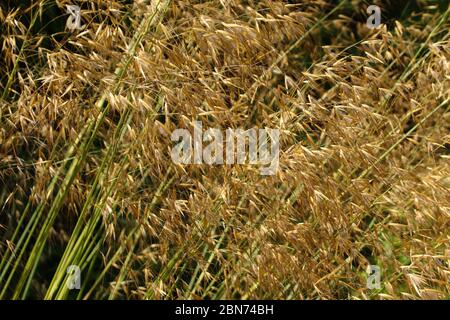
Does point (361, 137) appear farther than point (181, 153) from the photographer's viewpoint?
Yes

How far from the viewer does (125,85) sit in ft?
7.50

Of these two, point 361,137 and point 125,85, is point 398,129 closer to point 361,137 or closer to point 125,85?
point 361,137

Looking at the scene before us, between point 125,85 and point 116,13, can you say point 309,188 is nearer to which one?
point 125,85

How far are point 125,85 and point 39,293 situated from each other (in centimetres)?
158

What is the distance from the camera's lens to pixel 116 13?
7.56 ft

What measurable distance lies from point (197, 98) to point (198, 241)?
428 mm

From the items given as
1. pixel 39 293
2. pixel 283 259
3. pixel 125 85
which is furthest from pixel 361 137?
pixel 39 293
